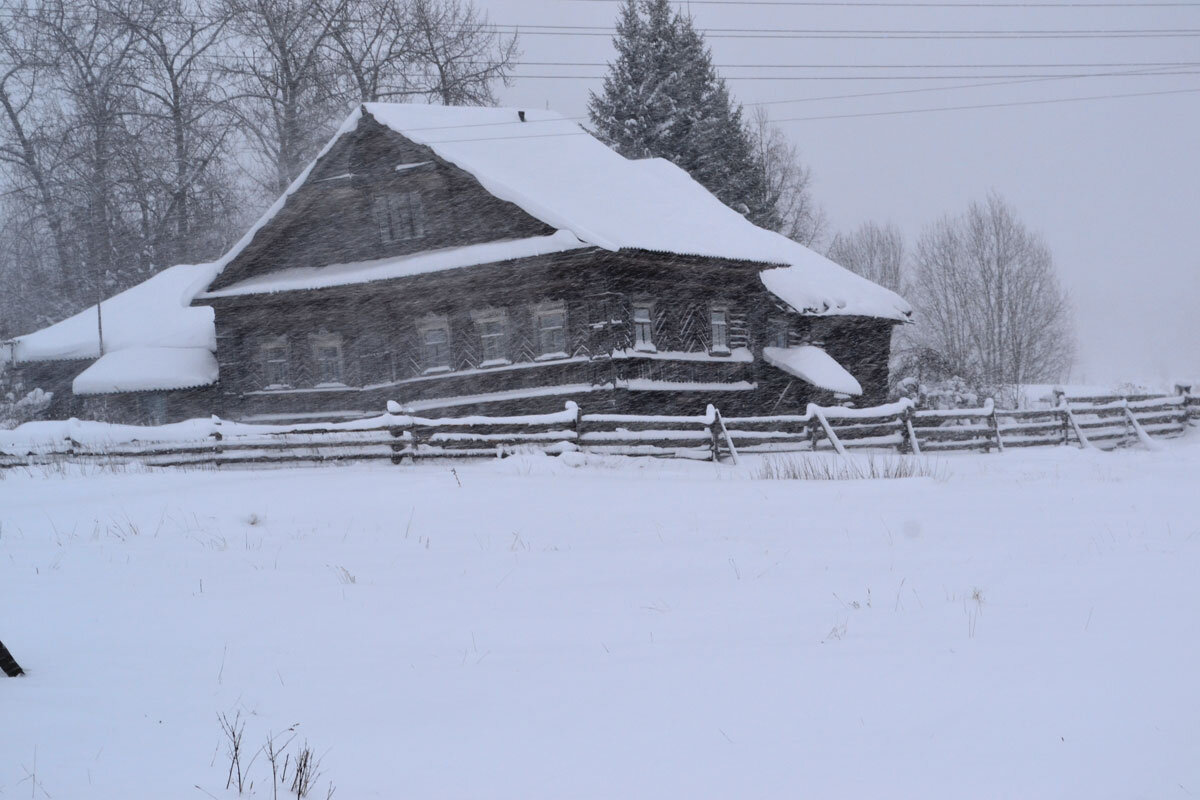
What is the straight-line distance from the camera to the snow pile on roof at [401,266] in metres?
18.8

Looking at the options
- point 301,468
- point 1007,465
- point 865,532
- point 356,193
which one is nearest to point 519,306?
point 356,193

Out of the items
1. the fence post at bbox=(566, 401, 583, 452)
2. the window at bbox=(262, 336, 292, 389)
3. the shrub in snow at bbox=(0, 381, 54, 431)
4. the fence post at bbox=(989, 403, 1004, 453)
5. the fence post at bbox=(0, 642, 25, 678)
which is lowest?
the fence post at bbox=(989, 403, 1004, 453)

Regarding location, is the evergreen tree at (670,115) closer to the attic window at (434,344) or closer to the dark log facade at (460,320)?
the dark log facade at (460,320)

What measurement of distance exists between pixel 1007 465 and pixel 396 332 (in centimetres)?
1345

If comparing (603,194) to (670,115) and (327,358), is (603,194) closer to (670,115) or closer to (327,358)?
(327,358)

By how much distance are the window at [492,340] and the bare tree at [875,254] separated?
1283 inches

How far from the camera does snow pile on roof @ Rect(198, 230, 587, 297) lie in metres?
18.8

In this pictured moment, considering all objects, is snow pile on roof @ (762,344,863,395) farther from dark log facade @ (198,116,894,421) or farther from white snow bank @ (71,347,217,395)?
white snow bank @ (71,347,217,395)

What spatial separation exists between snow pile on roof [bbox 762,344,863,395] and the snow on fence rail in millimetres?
3872

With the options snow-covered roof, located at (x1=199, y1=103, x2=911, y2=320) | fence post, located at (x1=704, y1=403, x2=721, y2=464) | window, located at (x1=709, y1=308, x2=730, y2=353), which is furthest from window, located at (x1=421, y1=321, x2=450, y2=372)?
fence post, located at (x1=704, y1=403, x2=721, y2=464)

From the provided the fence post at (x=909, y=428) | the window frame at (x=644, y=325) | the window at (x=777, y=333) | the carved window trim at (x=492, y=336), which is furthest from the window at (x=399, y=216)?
the fence post at (x=909, y=428)

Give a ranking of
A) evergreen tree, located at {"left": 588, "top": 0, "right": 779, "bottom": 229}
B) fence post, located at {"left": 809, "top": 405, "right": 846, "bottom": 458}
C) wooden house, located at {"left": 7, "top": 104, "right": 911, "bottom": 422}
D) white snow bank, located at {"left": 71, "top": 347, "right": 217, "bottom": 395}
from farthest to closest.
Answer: evergreen tree, located at {"left": 588, "top": 0, "right": 779, "bottom": 229} → white snow bank, located at {"left": 71, "top": 347, "right": 217, "bottom": 395} → wooden house, located at {"left": 7, "top": 104, "right": 911, "bottom": 422} → fence post, located at {"left": 809, "top": 405, "right": 846, "bottom": 458}

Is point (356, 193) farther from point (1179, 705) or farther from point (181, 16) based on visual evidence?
point (1179, 705)

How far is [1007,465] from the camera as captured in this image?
14906 mm
